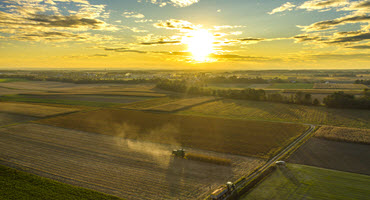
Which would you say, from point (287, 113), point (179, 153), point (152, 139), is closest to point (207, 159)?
point (179, 153)

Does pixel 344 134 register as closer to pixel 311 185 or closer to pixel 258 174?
pixel 311 185

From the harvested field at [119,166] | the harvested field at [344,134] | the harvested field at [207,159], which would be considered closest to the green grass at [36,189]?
the harvested field at [119,166]

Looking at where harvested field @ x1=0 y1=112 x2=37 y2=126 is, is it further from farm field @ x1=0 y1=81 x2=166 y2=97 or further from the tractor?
farm field @ x1=0 y1=81 x2=166 y2=97

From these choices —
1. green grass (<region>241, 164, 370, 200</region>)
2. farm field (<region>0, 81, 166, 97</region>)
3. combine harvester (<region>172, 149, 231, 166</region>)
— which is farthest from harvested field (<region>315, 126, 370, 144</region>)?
farm field (<region>0, 81, 166, 97</region>)

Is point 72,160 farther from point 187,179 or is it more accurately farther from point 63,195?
point 187,179

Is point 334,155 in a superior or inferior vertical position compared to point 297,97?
inferior
